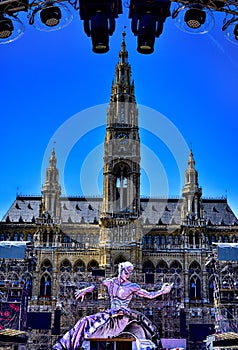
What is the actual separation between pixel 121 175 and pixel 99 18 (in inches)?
1948

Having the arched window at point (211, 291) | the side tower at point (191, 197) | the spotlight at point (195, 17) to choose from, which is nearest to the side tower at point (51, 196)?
the side tower at point (191, 197)

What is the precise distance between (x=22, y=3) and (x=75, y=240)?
164 feet

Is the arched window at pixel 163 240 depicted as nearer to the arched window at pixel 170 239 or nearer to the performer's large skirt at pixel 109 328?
the arched window at pixel 170 239

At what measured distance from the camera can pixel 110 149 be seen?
61.0m

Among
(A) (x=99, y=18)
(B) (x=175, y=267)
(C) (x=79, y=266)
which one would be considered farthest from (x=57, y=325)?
(A) (x=99, y=18)

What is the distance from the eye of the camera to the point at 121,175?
6100 centimetres

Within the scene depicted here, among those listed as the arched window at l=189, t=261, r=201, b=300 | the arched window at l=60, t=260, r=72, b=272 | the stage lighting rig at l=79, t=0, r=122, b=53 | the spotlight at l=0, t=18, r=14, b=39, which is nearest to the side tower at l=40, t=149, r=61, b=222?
the arched window at l=60, t=260, r=72, b=272

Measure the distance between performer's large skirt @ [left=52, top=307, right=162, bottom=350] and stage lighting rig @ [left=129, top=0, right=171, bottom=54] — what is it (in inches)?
262

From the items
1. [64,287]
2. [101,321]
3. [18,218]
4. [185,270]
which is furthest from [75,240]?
[101,321]

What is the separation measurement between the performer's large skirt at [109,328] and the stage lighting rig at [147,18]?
6656 mm

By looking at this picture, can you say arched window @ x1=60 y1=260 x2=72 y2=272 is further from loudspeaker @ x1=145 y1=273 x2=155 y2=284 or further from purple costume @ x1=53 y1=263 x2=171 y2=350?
purple costume @ x1=53 y1=263 x2=171 y2=350

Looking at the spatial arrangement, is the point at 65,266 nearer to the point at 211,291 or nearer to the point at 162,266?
the point at 162,266

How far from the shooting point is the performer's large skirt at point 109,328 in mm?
13047

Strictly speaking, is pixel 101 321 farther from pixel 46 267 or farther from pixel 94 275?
pixel 46 267
